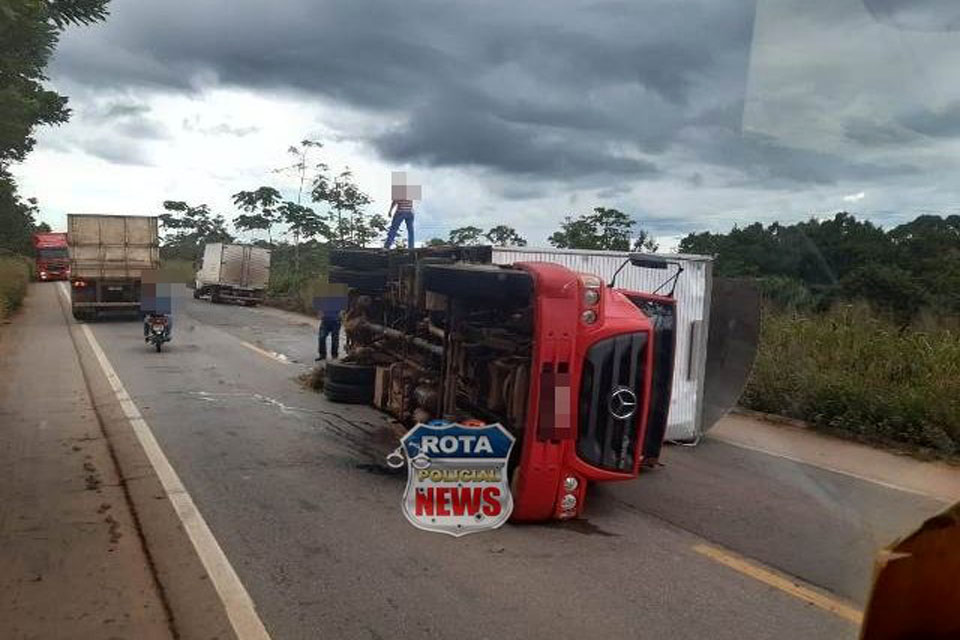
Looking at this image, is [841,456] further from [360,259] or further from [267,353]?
[267,353]

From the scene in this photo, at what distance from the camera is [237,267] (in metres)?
32.5

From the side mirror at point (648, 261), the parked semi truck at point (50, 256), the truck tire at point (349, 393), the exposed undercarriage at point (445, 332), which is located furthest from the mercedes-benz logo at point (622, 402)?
the parked semi truck at point (50, 256)

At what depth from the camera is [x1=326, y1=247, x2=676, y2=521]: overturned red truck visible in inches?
208

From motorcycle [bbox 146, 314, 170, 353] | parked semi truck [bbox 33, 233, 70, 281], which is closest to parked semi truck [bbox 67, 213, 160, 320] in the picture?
motorcycle [bbox 146, 314, 170, 353]

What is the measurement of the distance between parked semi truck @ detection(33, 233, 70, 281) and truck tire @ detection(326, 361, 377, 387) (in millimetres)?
45835

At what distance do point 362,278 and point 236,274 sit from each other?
24.4 m

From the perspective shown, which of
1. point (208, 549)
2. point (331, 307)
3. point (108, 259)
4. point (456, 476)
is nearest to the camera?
point (456, 476)

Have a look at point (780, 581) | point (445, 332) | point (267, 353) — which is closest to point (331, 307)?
point (445, 332)

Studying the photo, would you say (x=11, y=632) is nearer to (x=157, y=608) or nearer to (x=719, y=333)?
(x=157, y=608)

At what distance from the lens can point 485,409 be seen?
6074mm

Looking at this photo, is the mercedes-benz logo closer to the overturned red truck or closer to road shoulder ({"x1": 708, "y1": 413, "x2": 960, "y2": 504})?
the overturned red truck

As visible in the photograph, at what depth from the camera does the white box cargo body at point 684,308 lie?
320 inches

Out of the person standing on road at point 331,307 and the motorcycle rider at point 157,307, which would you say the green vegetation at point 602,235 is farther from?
the motorcycle rider at point 157,307

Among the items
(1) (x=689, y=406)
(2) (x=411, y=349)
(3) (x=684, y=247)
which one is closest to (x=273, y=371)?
(2) (x=411, y=349)
